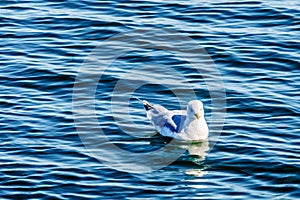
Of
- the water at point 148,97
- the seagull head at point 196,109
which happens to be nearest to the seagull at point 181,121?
the seagull head at point 196,109

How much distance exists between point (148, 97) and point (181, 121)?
1.53 metres

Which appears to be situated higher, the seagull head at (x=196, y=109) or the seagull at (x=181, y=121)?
the seagull head at (x=196, y=109)

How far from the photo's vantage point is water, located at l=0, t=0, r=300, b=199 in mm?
14883

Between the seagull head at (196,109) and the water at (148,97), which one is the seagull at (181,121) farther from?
the water at (148,97)

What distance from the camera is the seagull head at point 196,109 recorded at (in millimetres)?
16484

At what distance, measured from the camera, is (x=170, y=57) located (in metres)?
20.0

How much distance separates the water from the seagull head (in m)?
0.51

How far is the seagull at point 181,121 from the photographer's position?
16531 mm

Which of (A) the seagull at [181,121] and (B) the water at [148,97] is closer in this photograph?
(B) the water at [148,97]

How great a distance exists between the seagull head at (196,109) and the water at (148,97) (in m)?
0.51

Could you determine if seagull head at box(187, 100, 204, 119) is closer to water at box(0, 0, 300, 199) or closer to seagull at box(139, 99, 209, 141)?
seagull at box(139, 99, 209, 141)

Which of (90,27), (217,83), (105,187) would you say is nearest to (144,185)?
(105,187)

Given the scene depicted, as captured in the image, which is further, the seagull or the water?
the seagull

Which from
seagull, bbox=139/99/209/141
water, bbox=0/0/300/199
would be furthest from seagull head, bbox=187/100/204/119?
water, bbox=0/0/300/199
